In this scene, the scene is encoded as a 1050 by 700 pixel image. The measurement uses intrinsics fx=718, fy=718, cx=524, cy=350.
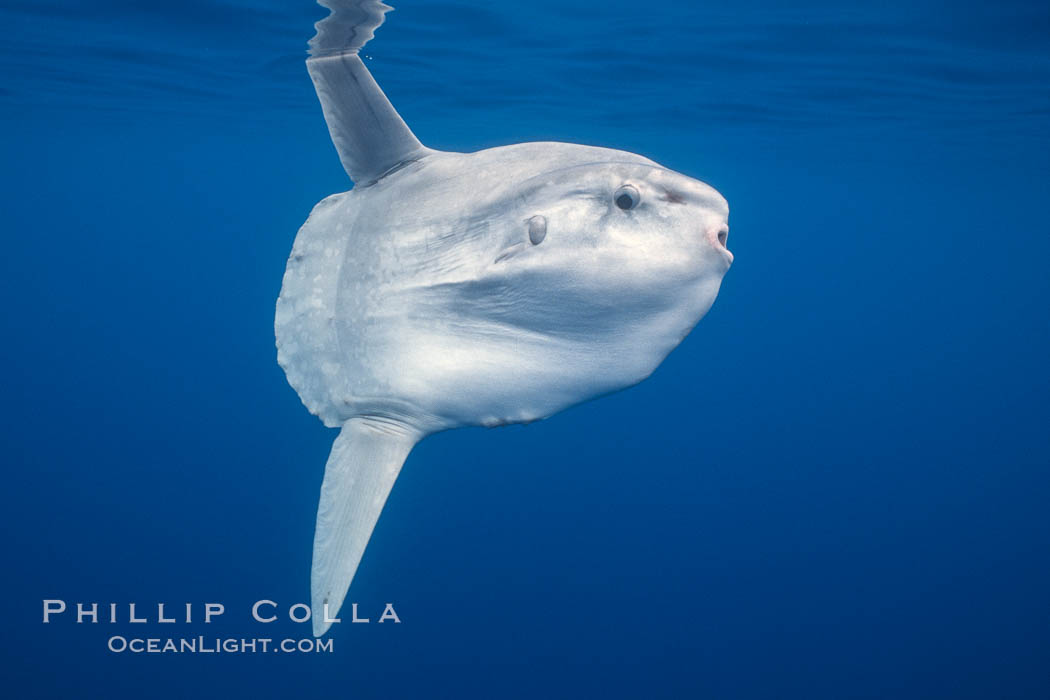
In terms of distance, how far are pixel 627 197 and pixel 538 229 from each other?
28 centimetres

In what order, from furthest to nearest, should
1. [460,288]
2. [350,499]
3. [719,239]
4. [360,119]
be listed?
[360,119] < [350,499] < [460,288] < [719,239]

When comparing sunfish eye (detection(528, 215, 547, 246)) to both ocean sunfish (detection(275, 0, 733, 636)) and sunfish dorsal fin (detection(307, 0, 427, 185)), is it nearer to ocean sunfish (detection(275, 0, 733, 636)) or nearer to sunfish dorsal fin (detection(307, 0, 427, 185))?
ocean sunfish (detection(275, 0, 733, 636))

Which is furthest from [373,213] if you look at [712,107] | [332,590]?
[712,107]

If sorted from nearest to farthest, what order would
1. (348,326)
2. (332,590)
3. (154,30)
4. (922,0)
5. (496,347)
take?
(496,347)
(332,590)
(348,326)
(922,0)
(154,30)

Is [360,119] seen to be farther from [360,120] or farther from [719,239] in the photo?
[719,239]

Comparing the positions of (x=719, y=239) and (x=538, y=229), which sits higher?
(x=538, y=229)

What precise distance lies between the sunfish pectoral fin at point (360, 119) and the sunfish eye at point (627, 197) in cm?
125

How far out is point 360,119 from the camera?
3006mm

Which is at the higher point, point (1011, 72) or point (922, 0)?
point (1011, 72)

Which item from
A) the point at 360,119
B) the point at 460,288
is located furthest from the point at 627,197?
the point at 360,119

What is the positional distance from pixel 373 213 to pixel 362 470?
1021 millimetres

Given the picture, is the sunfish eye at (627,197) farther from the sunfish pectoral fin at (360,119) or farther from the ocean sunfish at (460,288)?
the sunfish pectoral fin at (360,119)

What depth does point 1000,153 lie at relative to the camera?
18.6 metres

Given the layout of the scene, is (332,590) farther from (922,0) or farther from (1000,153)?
(1000,153)
